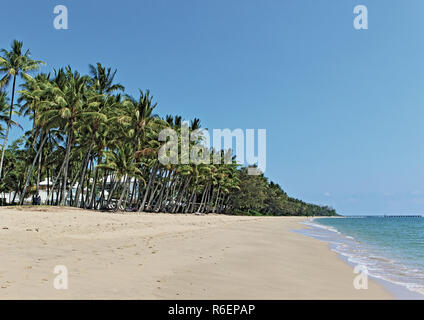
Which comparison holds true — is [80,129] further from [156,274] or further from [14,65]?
[156,274]

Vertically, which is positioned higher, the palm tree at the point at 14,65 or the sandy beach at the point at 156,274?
the palm tree at the point at 14,65

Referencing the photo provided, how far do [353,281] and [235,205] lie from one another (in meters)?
74.8

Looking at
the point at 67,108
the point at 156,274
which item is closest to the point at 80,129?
the point at 67,108

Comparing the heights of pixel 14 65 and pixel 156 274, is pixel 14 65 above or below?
above

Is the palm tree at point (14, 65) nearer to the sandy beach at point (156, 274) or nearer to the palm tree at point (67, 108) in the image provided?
the palm tree at point (67, 108)

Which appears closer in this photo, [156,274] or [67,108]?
[156,274]

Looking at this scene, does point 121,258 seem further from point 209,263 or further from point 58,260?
point 209,263

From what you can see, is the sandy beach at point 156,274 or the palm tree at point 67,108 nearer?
the sandy beach at point 156,274

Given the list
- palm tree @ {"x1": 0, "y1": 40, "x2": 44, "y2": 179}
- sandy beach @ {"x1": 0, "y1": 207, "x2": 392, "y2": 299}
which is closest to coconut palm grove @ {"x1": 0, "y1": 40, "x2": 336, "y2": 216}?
palm tree @ {"x1": 0, "y1": 40, "x2": 44, "y2": 179}

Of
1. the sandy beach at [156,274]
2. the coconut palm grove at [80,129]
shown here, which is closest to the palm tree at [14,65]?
the coconut palm grove at [80,129]

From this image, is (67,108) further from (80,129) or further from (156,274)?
(156,274)

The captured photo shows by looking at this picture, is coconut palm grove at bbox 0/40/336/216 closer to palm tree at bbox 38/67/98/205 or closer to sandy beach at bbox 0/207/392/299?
palm tree at bbox 38/67/98/205
